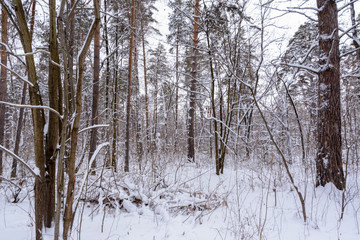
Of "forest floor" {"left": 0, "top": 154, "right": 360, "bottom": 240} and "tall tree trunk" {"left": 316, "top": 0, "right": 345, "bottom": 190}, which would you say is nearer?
"forest floor" {"left": 0, "top": 154, "right": 360, "bottom": 240}

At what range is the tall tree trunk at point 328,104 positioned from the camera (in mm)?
3285

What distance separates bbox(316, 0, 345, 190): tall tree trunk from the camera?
129 inches

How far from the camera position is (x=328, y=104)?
3451 millimetres

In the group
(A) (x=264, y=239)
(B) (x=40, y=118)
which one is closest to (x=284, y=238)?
(A) (x=264, y=239)

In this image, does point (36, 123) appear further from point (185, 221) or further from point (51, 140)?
point (185, 221)

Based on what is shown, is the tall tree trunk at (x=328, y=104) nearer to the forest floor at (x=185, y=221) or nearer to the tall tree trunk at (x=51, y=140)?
the forest floor at (x=185, y=221)

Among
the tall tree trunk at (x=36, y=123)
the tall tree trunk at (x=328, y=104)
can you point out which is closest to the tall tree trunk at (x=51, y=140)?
the tall tree trunk at (x=36, y=123)

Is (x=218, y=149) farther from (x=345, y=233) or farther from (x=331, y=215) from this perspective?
(x=345, y=233)

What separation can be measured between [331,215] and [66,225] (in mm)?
2882

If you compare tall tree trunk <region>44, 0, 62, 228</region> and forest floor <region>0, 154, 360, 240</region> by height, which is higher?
tall tree trunk <region>44, 0, 62, 228</region>

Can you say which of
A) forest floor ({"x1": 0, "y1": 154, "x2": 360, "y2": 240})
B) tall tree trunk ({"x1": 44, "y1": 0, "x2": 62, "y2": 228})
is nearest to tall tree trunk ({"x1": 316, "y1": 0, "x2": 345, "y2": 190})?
forest floor ({"x1": 0, "y1": 154, "x2": 360, "y2": 240})

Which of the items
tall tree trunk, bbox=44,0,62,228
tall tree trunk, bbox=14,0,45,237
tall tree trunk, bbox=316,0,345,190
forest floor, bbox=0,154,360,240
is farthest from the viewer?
tall tree trunk, bbox=316,0,345,190

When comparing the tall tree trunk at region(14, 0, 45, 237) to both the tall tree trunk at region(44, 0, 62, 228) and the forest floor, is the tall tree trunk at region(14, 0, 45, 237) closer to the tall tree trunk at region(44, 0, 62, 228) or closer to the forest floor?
the tall tree trunk at region(44, 0, 62, 228)

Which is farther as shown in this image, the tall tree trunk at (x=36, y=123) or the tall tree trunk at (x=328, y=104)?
the tall tree trunk at (x=328, y=104)
